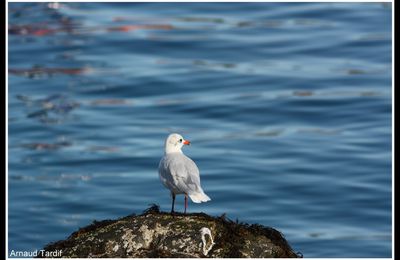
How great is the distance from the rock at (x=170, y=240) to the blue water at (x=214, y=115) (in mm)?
12715

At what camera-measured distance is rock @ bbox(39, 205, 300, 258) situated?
31.3 ft

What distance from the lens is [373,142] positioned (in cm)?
3041

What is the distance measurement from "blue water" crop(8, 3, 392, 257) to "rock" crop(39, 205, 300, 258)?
12.7 m

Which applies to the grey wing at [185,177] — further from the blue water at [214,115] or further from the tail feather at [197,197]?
the blue water at [214,115]

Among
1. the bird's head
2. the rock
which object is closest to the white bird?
the bird's head

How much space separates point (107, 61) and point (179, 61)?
8.91 feet

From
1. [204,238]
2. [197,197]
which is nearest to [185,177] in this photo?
[197,197]

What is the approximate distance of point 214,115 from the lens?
32.3m

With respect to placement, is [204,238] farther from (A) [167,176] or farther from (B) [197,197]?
(A) [167,176]

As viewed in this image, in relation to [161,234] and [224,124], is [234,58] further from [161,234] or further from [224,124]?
[161,234]

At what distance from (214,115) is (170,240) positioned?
2282cm

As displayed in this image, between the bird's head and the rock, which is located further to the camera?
the bird's head

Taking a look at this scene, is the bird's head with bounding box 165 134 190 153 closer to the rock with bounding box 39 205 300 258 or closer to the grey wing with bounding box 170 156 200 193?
the grey wing with bounding box 170 156 200 193

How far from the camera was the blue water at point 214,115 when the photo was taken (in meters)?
26.0
